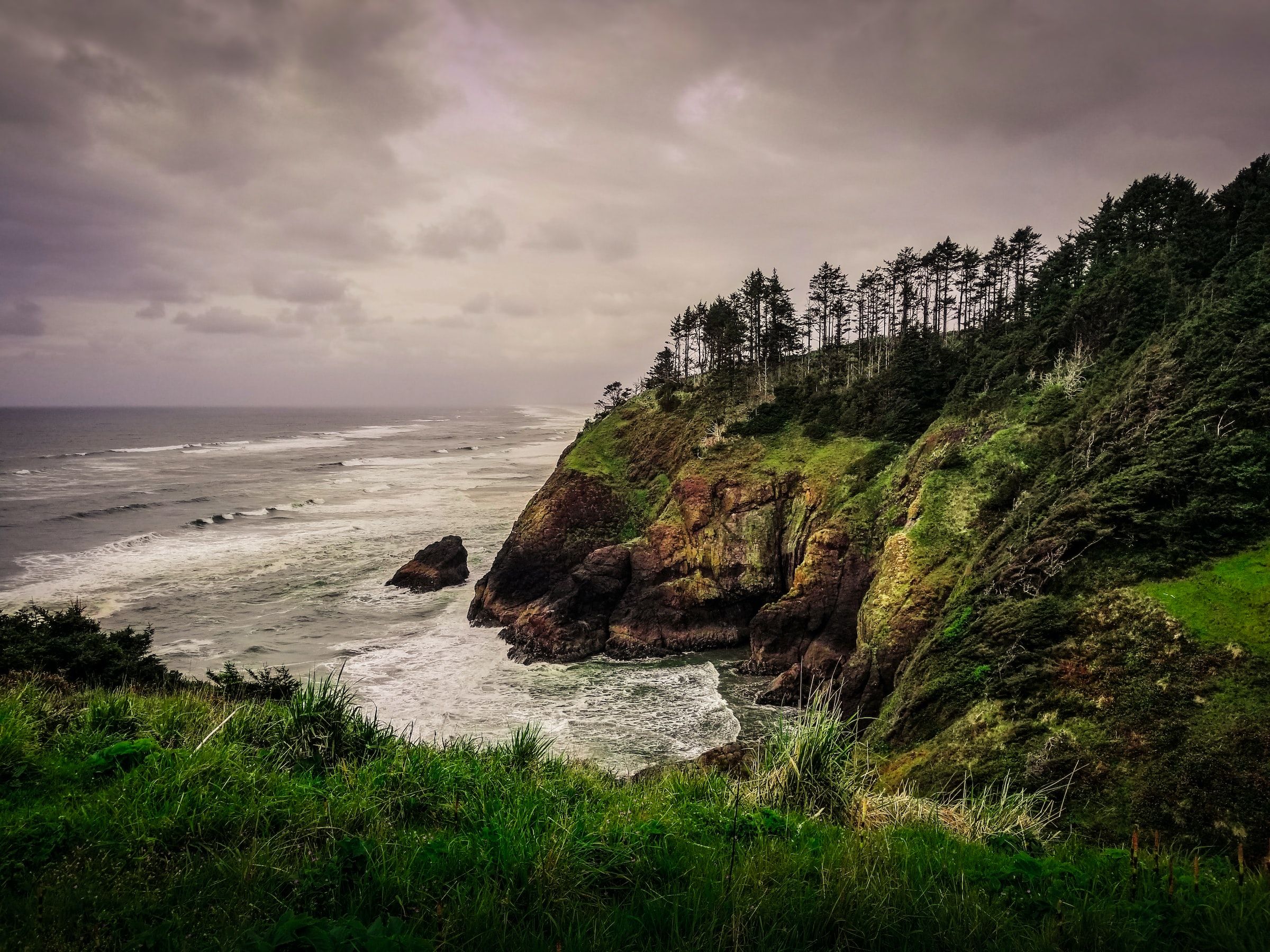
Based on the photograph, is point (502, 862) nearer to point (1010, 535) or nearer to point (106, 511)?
point (1010, 535)

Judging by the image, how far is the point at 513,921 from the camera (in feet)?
11.7

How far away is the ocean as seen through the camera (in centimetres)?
2067

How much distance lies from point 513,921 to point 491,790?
7.38 ft

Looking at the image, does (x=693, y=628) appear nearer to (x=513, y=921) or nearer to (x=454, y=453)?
(x=513, y=921)

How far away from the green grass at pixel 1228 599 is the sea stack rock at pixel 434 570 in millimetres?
31445

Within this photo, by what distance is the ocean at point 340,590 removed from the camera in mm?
20672

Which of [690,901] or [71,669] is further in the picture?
[71,669]

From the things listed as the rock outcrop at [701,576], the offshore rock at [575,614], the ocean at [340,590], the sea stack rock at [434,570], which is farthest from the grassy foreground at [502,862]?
the sea stack rock at [434,570]

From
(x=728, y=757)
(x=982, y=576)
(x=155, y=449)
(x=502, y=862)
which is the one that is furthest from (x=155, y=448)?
(x=502, y=862)

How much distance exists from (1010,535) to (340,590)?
32.0 metres

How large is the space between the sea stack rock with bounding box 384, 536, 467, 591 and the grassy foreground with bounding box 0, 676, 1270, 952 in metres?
28.2

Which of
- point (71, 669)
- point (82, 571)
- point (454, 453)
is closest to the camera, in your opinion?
point (71, 669)

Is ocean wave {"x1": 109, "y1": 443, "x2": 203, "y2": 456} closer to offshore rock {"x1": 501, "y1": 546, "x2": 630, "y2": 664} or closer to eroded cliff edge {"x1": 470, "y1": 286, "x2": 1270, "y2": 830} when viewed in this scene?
A: eroded cliff edge {"x1": 470, "y1": 286, "x2": 1270, "y2": 830}

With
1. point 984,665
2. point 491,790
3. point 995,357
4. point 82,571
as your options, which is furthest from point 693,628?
point 82,571
